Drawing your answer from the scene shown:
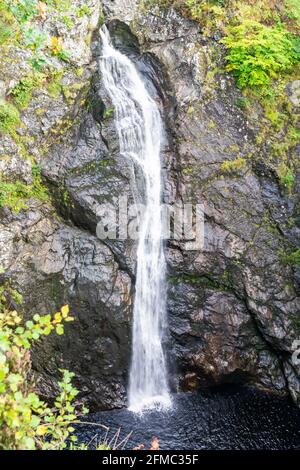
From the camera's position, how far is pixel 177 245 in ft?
29.0

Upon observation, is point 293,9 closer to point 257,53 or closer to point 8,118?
point 257,53

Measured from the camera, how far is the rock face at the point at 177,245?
26.0 feet

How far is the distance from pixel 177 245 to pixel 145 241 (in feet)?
2.35

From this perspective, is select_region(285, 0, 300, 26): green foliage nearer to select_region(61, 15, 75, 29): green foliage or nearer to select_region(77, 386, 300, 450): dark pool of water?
select_region(61, 15, 75, 29): green foliage

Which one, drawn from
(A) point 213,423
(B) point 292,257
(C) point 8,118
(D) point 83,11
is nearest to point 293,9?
(D) point 83,11

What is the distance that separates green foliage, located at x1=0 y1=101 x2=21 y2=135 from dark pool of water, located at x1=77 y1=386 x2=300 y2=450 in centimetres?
582

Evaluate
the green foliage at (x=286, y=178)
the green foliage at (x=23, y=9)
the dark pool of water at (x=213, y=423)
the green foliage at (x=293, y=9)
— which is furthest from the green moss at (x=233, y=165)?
the green foliage at (x=23, y=9)

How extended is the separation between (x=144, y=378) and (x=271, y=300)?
10.5 feet

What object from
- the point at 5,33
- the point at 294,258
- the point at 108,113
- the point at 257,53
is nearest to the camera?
the point at 5,33

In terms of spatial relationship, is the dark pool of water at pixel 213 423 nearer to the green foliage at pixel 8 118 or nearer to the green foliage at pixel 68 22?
the green foliage at pixel 8 118

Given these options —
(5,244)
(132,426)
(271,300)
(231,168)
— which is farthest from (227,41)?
(132,426)

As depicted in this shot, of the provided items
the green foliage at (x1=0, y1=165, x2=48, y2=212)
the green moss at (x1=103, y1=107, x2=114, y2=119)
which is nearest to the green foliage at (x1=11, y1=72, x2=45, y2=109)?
the green foliage at (x1=0, y1=165, x2=48, y2=212)

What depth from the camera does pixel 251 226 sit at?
29.5 feet

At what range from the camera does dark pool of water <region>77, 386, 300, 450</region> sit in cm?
714
